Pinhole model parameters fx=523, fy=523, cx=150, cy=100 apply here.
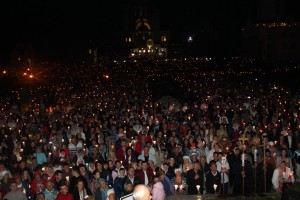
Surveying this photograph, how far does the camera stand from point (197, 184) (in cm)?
1127

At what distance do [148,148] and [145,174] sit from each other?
2.15m

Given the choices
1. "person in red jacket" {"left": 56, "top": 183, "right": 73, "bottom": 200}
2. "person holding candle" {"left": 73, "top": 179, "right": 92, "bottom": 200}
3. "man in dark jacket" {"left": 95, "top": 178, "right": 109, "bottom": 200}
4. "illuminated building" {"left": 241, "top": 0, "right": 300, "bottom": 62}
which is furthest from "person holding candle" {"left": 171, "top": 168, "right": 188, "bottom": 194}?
"illuminated building" {"left": 241, "top": 0, "right": 300, "bottom": 62}

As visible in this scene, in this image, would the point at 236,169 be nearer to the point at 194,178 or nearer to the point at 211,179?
the point at 211,179

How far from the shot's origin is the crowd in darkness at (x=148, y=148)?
1086cm

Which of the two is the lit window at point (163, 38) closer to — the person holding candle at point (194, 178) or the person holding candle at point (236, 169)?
the person holding candle at point (236, 169)

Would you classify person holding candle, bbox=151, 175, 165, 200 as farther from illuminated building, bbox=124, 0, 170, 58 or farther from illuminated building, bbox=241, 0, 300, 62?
illuminated building, bbox=124, 0, 170, 58

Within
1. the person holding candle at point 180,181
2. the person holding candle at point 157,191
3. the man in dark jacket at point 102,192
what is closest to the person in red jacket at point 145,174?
the person holding candle at point 180,181

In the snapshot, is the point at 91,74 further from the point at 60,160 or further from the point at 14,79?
the point at 60,160

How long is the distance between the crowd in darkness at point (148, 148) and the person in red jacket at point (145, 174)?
0.07ft

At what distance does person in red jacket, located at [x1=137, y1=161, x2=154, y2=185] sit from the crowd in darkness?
0.02 metres

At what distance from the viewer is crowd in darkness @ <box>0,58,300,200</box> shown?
35.6 feet

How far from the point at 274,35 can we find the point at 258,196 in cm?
6593

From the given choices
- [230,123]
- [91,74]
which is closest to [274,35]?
[91,74]

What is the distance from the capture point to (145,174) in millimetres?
11461
